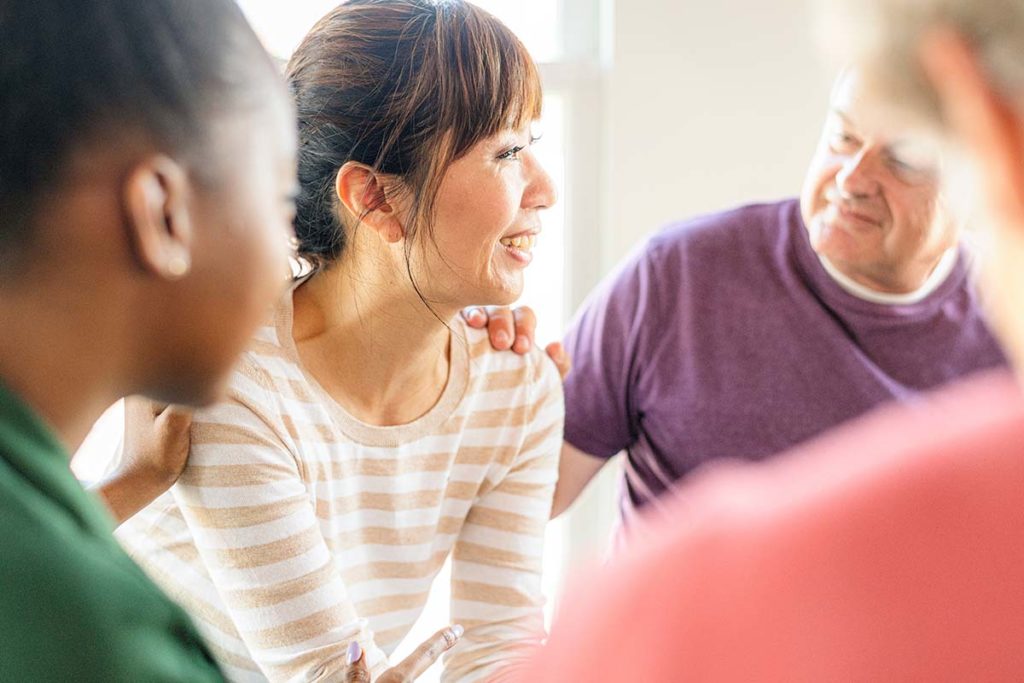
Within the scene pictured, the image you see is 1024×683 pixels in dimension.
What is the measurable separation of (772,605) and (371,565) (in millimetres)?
1036

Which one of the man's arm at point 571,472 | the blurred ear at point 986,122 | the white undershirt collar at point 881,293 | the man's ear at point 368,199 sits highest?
the blurred ear at point 986,122

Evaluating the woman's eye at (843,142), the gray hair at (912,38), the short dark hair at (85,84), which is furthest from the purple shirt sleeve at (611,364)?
the gray hair at (912,38)

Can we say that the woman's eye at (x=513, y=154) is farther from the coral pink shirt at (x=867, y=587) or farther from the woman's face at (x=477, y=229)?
the coral pink shirt at (x=867, y=587)

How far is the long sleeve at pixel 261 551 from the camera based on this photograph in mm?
1225

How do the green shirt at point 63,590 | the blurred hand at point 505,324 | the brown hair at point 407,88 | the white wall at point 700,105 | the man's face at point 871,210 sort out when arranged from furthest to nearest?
the white wall at point 700,105 → the man's face at point 871,210 → the blurred hand at point 505,324 → the brown hair at point 407,88 → the green shirt at point 63,590

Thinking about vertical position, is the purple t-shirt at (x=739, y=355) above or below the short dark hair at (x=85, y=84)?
below

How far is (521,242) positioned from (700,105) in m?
1.17

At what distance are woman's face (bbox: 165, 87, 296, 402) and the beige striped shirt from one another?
469 millimetres

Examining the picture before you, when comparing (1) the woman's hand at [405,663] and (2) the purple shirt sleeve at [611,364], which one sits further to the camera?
(2) the purple shirt sleeve at [611,364]

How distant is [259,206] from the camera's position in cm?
77

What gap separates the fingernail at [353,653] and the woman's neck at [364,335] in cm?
28

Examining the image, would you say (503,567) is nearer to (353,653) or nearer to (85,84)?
(353,653)

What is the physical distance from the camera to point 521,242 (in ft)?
4.67

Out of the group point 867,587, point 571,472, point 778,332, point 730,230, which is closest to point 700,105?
point 730,230
